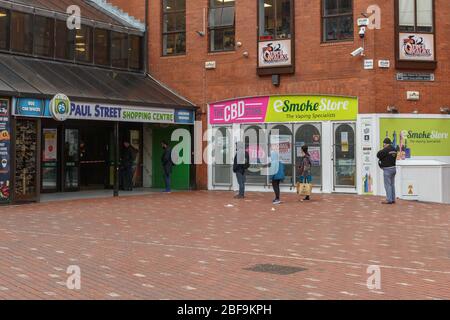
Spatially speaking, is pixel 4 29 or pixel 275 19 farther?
pixel 275 19

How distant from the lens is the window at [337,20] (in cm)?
2066

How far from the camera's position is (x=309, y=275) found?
7.81 meters

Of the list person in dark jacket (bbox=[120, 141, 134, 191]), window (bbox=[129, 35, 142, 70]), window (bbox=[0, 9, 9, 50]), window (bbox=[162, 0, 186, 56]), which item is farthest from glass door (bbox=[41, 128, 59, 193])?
window (bbox=[162, 0, 186, 56])

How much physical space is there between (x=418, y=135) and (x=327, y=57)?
4.07 meters

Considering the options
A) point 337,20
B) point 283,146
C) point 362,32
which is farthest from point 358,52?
point 283,146

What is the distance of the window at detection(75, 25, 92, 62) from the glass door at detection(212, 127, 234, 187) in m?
5.43

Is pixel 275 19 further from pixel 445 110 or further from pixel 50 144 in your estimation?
pixel 50 144

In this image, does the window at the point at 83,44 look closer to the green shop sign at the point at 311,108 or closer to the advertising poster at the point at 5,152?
the advertising poster at the point at 5,152

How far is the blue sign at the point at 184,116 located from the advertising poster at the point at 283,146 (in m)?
3.32

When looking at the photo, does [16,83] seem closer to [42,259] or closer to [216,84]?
[216,84]

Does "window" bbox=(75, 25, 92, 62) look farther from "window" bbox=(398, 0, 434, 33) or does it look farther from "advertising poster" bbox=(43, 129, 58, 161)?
"window" bbox=(398, 0, 434, 33)

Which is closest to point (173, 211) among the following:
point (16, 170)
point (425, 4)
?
point (16, 170)

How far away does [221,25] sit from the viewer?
23.0m

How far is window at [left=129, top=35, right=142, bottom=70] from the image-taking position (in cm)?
2398
